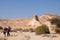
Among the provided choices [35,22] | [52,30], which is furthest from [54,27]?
[35,22]

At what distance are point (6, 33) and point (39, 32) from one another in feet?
18.8

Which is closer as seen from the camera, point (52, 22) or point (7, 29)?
point (7, 29)

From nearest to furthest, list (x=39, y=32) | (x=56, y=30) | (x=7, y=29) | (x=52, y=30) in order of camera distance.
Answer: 1. (x=7, y=29)
2. (x=39, y=32)
3. (x=56, y=30)
4. (x=52, y=30)

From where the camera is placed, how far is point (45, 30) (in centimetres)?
3738

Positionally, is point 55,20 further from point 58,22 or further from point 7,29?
point 7,29

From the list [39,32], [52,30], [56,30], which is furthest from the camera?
[52,30]

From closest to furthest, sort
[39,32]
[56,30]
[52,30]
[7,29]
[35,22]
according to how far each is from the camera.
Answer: [7,29] → [39,32] → [56,30] → [52,30] → [35,22]

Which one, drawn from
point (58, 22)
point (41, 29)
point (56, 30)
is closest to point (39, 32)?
point (41, 29)

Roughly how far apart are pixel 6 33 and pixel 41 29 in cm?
616

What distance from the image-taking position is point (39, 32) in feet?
120

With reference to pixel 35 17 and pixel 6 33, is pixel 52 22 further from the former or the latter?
pixel 35 17

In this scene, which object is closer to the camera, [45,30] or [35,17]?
[45,30]

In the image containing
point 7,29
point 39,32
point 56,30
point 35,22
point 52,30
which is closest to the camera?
point 7,29

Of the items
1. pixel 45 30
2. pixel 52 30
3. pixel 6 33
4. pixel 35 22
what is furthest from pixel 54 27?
pixel 35 22
